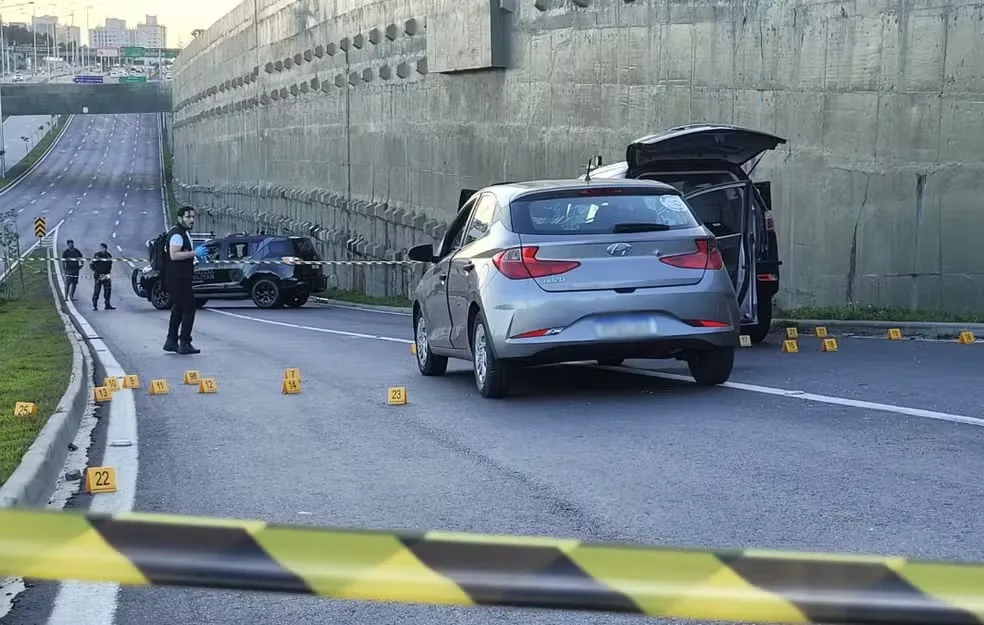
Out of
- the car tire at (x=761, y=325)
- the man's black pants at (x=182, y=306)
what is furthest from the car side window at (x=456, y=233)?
the man's black pants at (x=182, y=306)

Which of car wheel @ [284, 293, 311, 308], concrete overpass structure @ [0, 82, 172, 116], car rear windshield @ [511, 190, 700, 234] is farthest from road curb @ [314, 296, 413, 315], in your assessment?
concrete overpass structure @ [0, 82, 172, 116]

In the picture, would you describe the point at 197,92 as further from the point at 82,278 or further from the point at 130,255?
the point at 82,278

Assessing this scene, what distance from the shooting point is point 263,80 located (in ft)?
196

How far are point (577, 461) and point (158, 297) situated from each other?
101ft

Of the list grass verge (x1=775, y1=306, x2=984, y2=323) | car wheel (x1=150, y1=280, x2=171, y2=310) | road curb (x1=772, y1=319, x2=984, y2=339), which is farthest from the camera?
car wheel (x1=150, y1=280, x2=171, y2=310)

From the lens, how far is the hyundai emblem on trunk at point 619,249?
1048cm

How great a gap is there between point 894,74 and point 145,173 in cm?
11921

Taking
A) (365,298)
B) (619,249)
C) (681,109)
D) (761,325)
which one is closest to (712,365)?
(619,249)

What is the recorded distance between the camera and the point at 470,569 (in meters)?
2.54

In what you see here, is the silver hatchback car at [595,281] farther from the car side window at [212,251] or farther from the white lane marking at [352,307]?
the car side window at [212,251]

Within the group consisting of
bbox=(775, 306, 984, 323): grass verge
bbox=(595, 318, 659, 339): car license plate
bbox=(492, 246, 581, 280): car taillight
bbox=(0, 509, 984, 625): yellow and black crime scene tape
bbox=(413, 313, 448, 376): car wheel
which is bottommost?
bbox=(775, 306, 984, 323): grass verge

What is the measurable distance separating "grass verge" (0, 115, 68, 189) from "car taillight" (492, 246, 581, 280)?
4470 inches

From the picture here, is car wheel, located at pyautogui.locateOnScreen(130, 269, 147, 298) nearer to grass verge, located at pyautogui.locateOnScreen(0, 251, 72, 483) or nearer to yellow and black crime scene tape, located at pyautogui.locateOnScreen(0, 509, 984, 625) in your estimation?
grass verge, located at pyautogui.locateOnScreen(0, 251, 72, 483)

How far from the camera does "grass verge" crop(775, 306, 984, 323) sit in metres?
17.0
